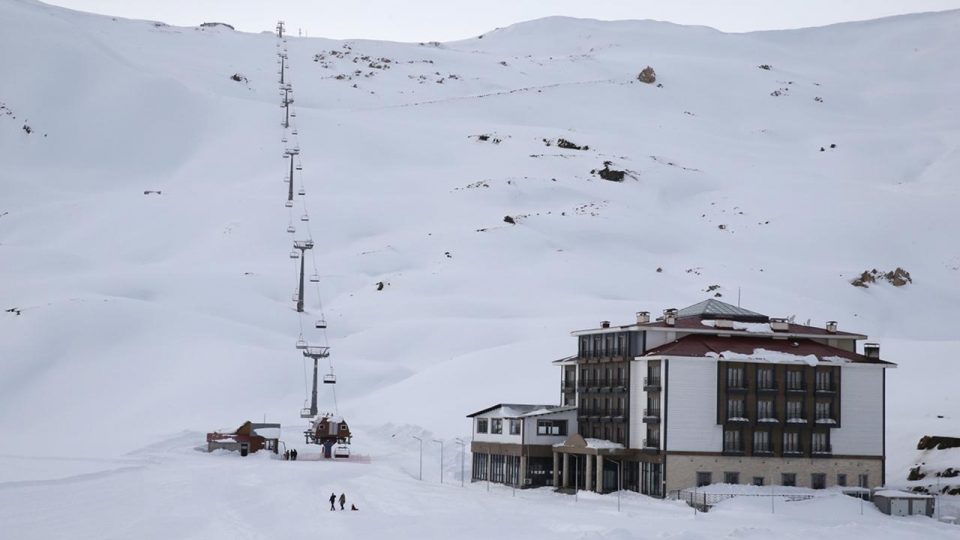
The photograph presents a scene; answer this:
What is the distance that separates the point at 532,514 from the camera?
198 ft

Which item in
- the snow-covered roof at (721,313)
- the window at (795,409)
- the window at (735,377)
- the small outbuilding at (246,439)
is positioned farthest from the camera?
the small outbuilding at (246,439)

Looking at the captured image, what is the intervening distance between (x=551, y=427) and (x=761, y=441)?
13141mm


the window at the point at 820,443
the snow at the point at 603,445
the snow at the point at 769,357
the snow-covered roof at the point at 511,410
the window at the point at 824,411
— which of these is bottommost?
the snow at the point at 603,445

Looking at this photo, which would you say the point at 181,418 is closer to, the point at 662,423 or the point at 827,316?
the point at 662,423

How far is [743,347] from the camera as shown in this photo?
69.9 m

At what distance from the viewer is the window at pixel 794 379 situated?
69500 millimetres

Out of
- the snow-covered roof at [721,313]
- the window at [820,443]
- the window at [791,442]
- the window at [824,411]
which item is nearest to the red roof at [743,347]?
the window at [824,411]

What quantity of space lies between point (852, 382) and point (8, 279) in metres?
88.1

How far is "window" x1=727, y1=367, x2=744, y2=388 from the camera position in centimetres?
6844

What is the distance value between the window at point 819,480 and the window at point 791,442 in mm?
1520

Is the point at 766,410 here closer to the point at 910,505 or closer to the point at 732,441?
the point at 732,441

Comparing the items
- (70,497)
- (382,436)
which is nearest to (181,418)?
(382,436)

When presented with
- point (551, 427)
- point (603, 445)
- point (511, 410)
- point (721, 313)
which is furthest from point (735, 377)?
point (511, 410)

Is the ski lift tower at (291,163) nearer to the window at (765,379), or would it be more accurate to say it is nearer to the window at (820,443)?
the window at (765,379)
